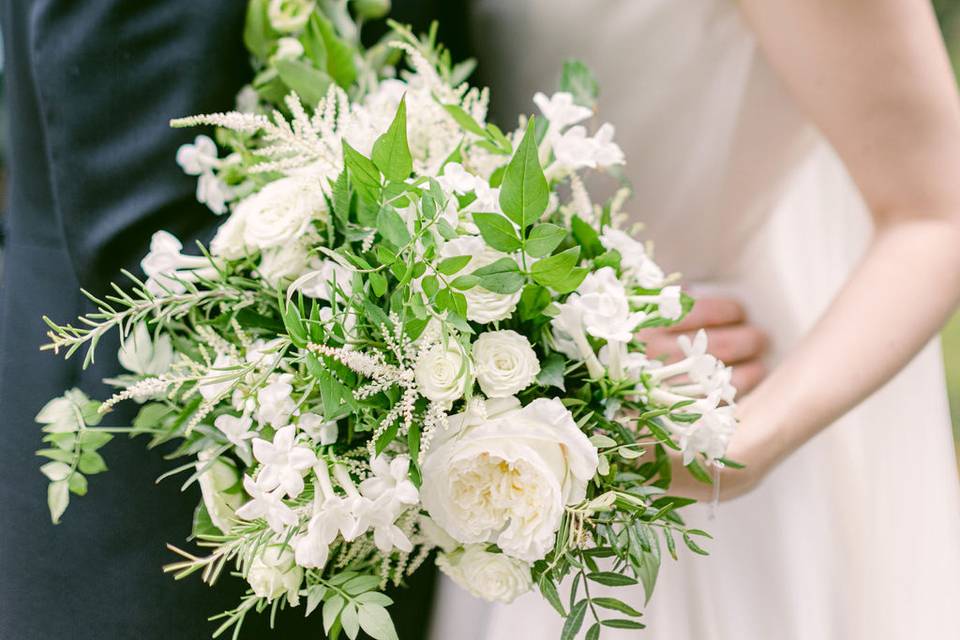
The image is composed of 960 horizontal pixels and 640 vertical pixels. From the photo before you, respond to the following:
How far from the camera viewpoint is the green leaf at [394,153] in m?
0.61

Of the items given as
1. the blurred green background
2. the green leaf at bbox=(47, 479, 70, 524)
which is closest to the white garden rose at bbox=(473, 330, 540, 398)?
the green leaf at bbox=(47, 479, 70, 524)

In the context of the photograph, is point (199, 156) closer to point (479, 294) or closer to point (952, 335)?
point (479, 294)

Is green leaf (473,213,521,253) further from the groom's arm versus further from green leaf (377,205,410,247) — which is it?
the groom's arm

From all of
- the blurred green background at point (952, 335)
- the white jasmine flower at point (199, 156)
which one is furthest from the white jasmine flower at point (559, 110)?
the blurred green background at point (952, 335)

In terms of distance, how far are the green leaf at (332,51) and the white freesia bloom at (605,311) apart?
17.0 inches

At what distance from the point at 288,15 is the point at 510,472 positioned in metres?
0.61

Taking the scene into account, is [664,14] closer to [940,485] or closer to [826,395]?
[826,395]

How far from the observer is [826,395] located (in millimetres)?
940

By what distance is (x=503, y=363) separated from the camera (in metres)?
0.63

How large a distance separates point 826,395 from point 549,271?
50cm

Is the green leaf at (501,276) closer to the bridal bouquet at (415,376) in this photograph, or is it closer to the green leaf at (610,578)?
the bridal bouquet at (415,376)

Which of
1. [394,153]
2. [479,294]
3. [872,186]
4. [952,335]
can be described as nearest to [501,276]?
[479,294]

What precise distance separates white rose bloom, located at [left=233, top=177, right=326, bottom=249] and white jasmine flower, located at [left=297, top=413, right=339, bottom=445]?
0.17 metres

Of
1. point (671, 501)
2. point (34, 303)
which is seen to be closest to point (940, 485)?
point (671, 501)
